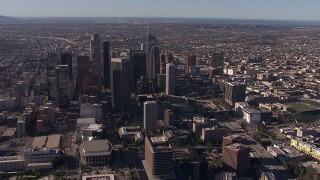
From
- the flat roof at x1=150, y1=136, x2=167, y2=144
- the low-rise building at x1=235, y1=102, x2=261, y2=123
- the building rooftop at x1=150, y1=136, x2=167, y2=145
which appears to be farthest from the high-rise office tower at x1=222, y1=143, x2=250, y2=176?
the low-rise building at x1=235, y1=102, x2=261, y2=123

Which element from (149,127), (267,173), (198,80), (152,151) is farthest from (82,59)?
(267,173)

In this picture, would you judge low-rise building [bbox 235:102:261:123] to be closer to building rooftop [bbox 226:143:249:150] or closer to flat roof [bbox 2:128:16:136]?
building rooftop [bbox 226:143:249:150]

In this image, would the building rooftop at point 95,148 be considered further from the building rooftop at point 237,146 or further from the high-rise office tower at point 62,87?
the high-rise office tower at point 62,87

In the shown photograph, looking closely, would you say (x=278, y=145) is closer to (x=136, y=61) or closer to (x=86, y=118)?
(x=86, y=118)

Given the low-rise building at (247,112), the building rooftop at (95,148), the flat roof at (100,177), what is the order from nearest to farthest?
the flat roof at (100,177) < the building rooftop at (95,148) < the low-rise building at (247,112)

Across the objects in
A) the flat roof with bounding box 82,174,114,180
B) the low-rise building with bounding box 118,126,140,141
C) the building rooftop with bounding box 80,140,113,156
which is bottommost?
the flat roof with bounding box 82,174,114,180

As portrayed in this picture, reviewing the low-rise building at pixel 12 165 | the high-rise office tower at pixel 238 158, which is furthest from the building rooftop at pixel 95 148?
the high-rise office tower at pixel 238 158
